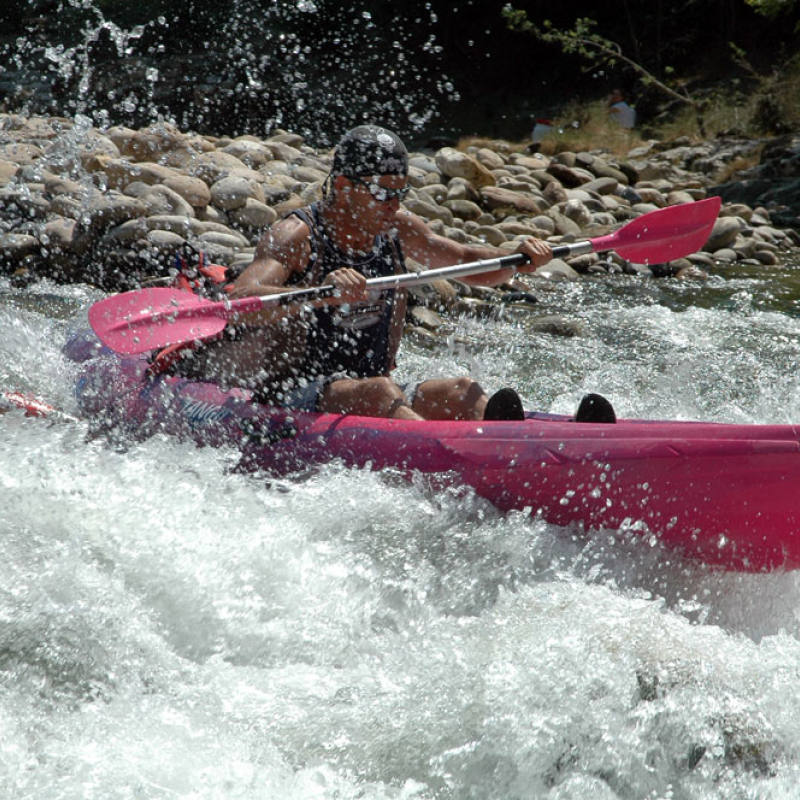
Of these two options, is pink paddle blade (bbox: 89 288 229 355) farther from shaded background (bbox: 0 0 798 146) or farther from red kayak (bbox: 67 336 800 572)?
shaded background (bbox: 0 0 798 146)

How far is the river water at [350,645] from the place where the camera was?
2025mm

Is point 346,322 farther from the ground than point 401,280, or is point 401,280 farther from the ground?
point 401,280

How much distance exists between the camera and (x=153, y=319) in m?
3.28

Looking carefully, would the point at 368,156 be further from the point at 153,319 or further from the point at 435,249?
the point at 153,319

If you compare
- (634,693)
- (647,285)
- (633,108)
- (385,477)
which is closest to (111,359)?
(385,477)

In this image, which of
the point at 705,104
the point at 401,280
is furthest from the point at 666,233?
the point at 705,104

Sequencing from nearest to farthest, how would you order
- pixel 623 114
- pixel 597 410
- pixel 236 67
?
pixel 597 410 < pixel 623 114 < pixel 236 67

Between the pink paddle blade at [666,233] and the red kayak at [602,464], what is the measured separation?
1.18 m

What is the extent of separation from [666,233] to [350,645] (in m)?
2.39

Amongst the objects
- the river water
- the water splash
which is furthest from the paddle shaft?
the water splash

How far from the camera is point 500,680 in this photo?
2.26 meters

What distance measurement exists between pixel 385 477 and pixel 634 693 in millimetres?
1003

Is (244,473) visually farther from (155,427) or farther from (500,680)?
(500,680)

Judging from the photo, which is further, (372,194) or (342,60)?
(342,60)
